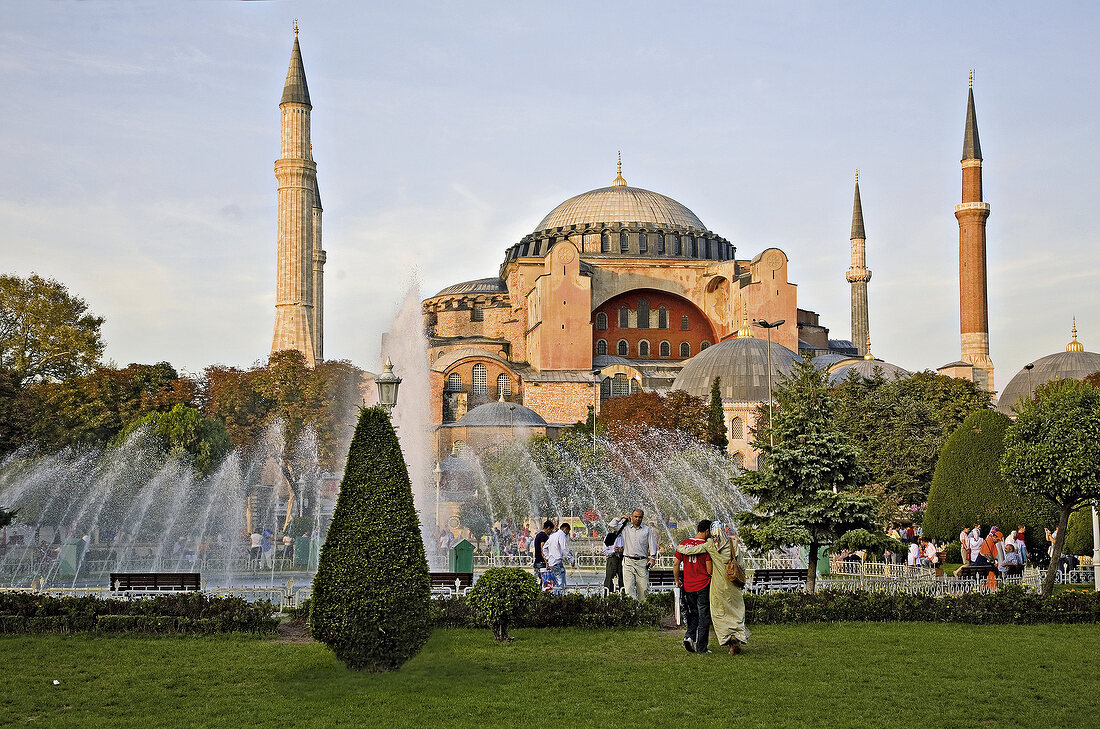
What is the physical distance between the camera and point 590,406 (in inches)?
1921

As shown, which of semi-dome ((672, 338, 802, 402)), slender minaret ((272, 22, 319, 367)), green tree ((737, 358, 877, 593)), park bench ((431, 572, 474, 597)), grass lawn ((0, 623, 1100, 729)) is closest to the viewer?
grass lawn ((0, 623, 1100, 729))

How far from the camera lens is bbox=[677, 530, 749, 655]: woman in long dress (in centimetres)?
909

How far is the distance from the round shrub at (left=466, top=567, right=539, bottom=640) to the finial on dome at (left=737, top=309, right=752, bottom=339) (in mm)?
42084

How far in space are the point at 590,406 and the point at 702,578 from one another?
131 ft

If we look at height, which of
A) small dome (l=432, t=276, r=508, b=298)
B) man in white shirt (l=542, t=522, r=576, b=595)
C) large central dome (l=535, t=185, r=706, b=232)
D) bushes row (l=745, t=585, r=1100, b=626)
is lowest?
bushes row (l=745, t=585, r=1100, b=626)

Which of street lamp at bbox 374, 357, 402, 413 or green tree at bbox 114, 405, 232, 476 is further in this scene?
green tree at bbox 114, 405, 232, 476

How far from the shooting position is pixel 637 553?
37.2 feet

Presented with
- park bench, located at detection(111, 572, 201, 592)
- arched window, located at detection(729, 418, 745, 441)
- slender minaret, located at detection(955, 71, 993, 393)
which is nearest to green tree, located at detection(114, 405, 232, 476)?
park bench, located at detection(111, 572, 201, 592)

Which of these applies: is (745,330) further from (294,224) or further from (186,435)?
(186,435)

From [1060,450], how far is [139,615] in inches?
384

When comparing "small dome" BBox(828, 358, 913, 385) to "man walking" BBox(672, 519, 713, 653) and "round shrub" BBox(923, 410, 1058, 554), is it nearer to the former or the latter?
"round shrub" BBox(923, 410, 1058, 554)

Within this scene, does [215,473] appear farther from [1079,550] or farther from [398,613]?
[398,613]

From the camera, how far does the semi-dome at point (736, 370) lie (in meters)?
46.4

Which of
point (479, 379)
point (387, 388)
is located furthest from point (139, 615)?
point (479, 379)
